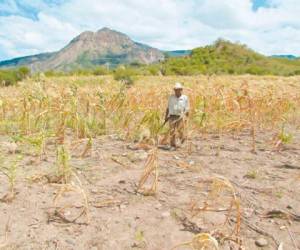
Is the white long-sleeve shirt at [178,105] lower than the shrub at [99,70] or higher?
higher

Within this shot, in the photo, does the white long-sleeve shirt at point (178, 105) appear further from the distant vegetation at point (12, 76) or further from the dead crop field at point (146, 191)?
the distant vegetation at point (12, 76)

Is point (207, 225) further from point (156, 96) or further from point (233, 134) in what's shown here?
point (156, 96)

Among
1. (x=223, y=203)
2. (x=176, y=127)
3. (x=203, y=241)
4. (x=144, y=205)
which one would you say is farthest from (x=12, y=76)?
(x=203, y=241)

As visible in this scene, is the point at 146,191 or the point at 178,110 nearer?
the point at 146,191

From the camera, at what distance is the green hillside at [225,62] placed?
99.6 ft

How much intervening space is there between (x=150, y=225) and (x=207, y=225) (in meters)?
0.37

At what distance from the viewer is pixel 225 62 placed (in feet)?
111

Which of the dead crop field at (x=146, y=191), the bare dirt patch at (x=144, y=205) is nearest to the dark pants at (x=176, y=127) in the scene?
the dead crop field at (x=146, y=191)

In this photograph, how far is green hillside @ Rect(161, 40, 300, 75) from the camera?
99.6 ft

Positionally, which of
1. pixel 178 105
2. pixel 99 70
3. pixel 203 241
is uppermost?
pixel 178 105

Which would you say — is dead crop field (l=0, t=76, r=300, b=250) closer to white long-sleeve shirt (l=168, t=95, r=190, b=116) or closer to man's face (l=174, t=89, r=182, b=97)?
white long-sleeve shirt (l=168, t=95, r=190, b=116)

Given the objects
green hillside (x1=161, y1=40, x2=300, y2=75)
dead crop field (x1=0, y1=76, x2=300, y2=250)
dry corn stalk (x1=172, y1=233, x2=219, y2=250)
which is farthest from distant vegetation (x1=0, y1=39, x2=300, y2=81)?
dry corn stalk (x1=172, y1=233, x2=219, y2=250)

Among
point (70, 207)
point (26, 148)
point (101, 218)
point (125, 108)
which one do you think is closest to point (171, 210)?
point (101, 218)

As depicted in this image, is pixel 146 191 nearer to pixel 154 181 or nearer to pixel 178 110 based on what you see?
pixel 154 181
